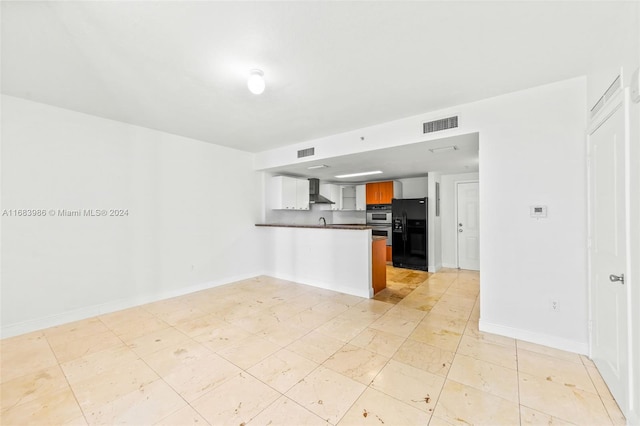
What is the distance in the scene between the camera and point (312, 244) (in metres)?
4.99

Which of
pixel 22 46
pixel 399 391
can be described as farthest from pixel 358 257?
pixel 22 46

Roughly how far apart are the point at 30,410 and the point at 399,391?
2723 mm

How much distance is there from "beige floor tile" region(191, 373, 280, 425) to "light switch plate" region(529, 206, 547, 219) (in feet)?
10.1

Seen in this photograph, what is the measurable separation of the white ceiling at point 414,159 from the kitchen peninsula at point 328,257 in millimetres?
1285

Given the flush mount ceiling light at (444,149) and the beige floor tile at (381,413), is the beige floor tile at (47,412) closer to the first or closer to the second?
the beige floor tile at (381,413)

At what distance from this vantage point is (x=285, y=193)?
19.6ft

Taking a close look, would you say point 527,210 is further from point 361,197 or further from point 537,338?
point 361,197

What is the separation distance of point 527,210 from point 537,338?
1370mm

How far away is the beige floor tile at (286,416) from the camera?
5.41 ft

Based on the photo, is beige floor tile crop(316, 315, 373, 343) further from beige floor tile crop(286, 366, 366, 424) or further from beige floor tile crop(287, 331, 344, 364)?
beige floor tile crop(286, 366, 366, 424)

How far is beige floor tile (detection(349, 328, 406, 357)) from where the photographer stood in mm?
2543

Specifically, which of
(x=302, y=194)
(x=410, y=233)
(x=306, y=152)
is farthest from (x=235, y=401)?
(x=410, y=233)

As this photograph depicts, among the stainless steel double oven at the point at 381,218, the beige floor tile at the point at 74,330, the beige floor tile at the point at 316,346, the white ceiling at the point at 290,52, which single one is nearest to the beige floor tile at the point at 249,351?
the beige floor tile at the point at 316,346

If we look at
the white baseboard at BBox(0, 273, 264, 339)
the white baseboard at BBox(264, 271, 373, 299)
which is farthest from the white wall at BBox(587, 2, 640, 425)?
the white baseboard at BBox(0, 273, 264, 339)
